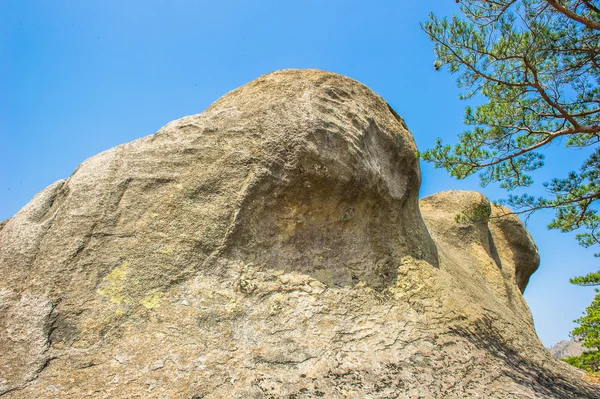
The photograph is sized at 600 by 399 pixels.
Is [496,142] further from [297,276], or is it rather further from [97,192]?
[97,192]

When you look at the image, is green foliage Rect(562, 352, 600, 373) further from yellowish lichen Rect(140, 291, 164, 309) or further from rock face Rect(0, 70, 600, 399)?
yellowish lichen Rect(140, 291, 164, 309)

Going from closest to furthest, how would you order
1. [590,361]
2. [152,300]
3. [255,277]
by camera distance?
[152,300]
[255,277]
[590,361]

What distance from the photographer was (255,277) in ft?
12.9

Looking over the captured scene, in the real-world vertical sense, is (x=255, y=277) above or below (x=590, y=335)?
below

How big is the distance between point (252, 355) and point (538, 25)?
588cm

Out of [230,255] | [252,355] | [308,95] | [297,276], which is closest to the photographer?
[252,355]

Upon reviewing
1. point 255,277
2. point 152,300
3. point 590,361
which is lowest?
point 152,300

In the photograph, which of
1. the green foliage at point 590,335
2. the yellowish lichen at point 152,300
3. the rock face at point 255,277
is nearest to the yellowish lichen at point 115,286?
the rock face at point 255,277

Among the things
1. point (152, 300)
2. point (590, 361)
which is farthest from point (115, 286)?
point (590, 361)

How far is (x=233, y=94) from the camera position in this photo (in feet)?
17.2

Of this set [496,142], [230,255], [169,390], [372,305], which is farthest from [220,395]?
[496,142]

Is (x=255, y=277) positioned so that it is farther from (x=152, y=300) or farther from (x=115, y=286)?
(x=115, y=286)

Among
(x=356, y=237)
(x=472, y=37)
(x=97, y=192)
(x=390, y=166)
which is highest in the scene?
(x=472, y=37)

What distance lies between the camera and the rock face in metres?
3.15
